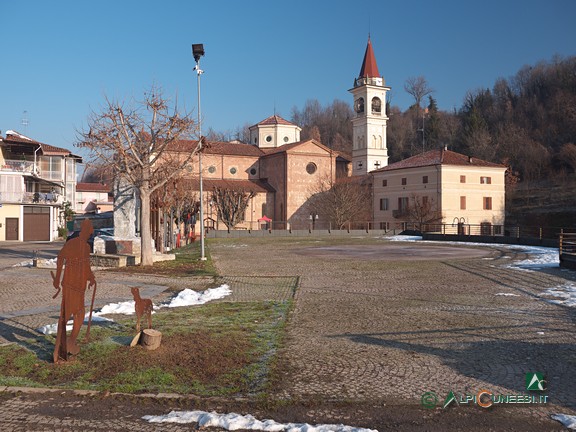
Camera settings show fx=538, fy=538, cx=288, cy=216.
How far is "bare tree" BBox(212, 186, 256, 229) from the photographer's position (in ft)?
194

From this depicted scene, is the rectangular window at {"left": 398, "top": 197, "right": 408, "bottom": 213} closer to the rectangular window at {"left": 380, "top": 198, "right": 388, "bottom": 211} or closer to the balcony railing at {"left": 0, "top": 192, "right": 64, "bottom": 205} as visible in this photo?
the rectangular window at {"left": 380, "top": 198, "right": 388, "bottom": 211}

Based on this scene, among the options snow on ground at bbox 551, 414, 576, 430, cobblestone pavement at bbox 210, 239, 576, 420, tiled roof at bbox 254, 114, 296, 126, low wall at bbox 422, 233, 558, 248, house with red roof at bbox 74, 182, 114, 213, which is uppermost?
tiled roof at bbox 254, 114, 296, 126

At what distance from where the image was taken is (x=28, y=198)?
46.7 meters

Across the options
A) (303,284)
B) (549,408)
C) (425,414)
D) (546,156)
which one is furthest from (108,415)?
(546,156)

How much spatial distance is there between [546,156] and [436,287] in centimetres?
6685

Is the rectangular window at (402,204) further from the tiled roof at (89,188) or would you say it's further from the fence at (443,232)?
the tiled roof at (89,188)

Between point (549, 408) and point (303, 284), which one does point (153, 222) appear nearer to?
point (303, 284)

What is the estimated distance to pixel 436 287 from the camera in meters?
13.7

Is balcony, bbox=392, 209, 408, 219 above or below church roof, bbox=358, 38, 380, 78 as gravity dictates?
below

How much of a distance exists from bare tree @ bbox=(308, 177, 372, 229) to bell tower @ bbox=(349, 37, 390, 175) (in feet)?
18.9

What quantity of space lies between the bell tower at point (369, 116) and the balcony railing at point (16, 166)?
41.3 metres

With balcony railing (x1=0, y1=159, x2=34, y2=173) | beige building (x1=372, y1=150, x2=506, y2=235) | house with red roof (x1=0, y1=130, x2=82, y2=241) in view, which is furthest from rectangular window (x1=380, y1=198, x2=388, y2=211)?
balcony railing (x1=0, y1=159, x2=34, y2=173)

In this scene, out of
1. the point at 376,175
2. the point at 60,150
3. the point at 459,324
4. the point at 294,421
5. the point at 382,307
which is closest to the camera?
the point at 294,421

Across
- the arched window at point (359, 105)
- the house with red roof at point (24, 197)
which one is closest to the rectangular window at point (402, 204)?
the arched window at point (359, 105)
